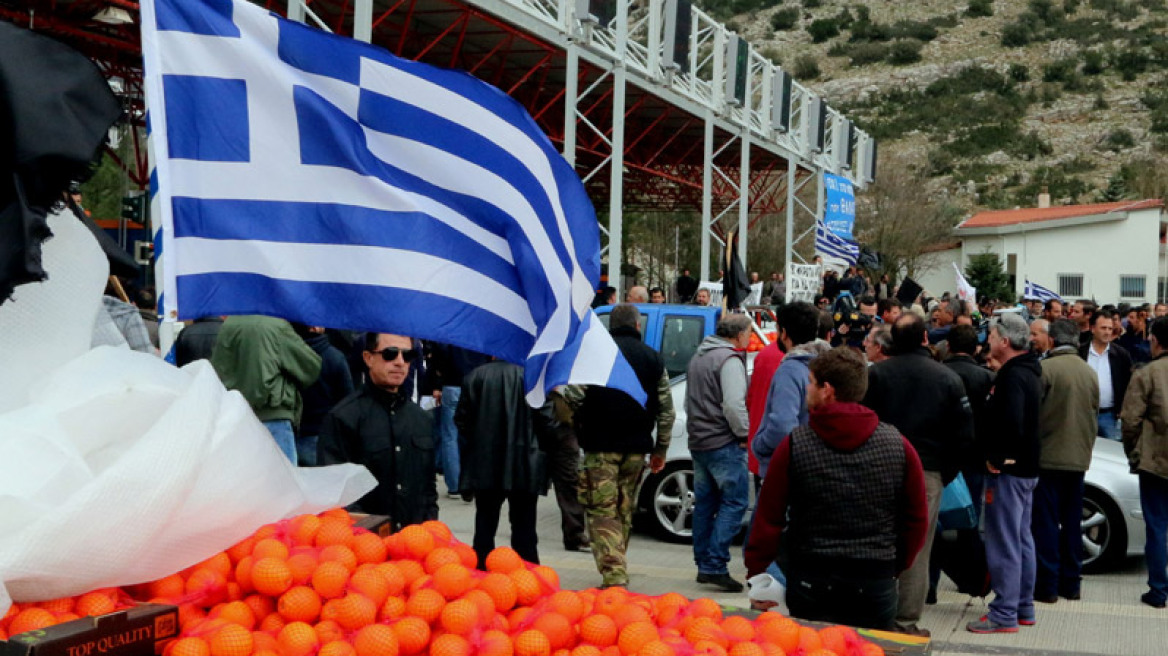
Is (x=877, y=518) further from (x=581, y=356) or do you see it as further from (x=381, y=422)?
(x=381, y=422)

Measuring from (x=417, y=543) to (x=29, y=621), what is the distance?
1.18 metres

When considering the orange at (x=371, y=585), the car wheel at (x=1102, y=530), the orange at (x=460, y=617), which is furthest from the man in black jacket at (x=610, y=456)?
the orange at (x=460, y=617)

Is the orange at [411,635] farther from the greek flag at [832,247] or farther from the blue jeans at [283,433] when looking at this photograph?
the greek flag at [832,247]

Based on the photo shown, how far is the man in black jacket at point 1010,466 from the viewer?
24.1ft

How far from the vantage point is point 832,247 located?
28.2m

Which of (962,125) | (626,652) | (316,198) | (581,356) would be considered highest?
(962,125)

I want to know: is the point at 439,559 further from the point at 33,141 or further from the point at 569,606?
the point at 33,141

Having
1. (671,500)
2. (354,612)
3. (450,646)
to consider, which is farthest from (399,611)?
(671,500)

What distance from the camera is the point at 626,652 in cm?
344

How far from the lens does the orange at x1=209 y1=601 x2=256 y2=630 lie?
3.32 meters

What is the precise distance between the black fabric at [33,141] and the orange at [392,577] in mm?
1274

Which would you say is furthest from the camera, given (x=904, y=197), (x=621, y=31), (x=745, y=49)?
(x=904, y=197)

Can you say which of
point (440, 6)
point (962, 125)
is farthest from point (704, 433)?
point (962, 125)

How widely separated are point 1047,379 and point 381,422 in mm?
4937
